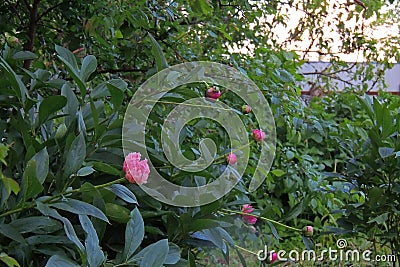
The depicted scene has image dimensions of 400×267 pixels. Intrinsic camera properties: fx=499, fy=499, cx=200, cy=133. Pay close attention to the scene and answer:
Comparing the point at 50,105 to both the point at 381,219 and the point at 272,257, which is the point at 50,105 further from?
the point at 381,219

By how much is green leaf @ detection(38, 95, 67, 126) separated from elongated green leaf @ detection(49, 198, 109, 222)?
0.17 meters

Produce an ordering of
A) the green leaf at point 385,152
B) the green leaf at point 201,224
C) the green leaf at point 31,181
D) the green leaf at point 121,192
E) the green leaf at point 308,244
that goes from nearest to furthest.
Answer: the green leaf at point 31,181 → the green leaf at point 121,192 → the green leaf at point 201,224 → the green leaf at point 308,244 → the green leaf at point 385,152

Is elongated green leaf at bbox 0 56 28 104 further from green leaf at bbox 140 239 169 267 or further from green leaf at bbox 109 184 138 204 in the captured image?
green leaf at bbox 140 239 169 267

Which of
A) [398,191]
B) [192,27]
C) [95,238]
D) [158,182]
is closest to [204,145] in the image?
[158,182]

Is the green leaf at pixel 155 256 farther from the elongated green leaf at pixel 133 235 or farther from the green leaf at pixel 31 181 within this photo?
the green leaf at pixel 31 181

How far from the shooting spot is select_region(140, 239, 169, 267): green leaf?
658 mm

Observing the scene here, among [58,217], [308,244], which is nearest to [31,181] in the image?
[58,217]

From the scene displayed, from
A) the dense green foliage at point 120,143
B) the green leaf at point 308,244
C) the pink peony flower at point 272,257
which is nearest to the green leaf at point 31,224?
the dense green foliage at point 120,143

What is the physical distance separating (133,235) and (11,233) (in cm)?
17

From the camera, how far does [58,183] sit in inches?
29.1

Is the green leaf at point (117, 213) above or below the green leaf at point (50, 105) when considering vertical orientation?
below

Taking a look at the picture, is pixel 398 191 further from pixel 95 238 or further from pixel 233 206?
pixel 95 238

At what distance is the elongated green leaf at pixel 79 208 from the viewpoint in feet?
2.12

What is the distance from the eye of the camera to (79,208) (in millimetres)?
655
